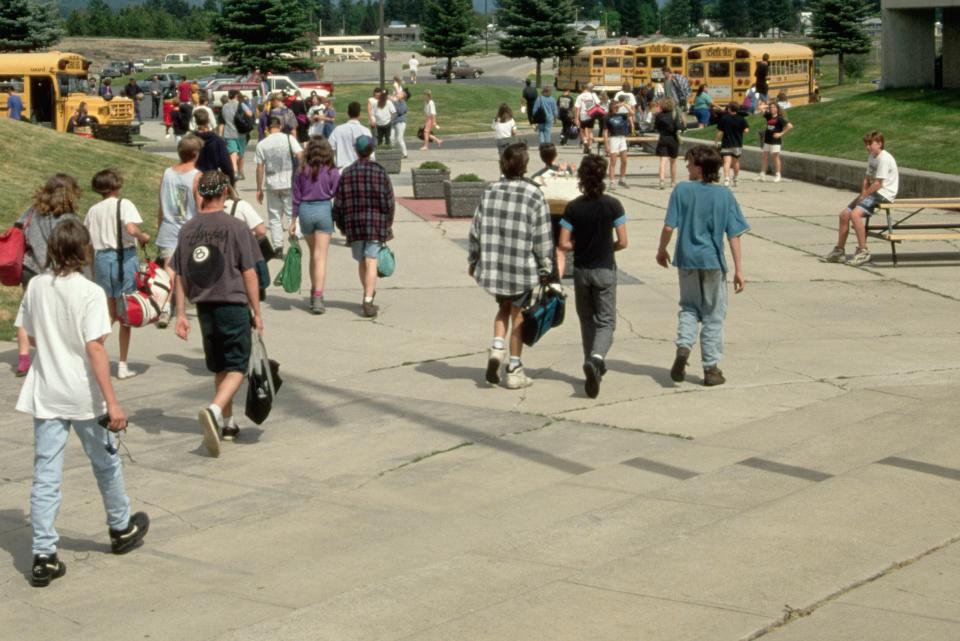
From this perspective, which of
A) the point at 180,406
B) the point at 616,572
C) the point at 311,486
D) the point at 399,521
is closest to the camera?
the point at 616,572

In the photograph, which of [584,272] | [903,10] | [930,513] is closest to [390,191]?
[584,272]

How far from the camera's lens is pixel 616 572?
19.9 ft

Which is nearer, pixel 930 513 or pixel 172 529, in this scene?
pixel 930 513

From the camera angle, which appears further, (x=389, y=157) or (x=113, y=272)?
(x=389, y=157)

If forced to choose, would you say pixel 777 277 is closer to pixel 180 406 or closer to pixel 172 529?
pixel 180 406

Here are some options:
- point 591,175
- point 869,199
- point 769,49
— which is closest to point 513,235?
point 591,175

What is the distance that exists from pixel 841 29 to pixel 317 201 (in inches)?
2458

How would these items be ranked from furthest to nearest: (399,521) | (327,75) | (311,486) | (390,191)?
(327,75) → (390,191) → (311,486) → (399,521)

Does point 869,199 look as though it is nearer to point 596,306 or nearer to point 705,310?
point 705,310

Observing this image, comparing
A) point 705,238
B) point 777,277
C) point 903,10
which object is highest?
point 903,10

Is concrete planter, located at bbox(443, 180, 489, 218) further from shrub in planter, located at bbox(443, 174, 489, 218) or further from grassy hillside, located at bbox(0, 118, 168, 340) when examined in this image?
grassy hillside, located at bbox(0, 118, 168, 340)

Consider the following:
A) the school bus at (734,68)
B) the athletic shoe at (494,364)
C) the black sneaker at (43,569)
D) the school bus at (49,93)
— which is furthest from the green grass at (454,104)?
the black sneaker at (43,569)

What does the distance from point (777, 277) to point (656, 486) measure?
8839 millimetres

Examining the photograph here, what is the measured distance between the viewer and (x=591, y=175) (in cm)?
1039
